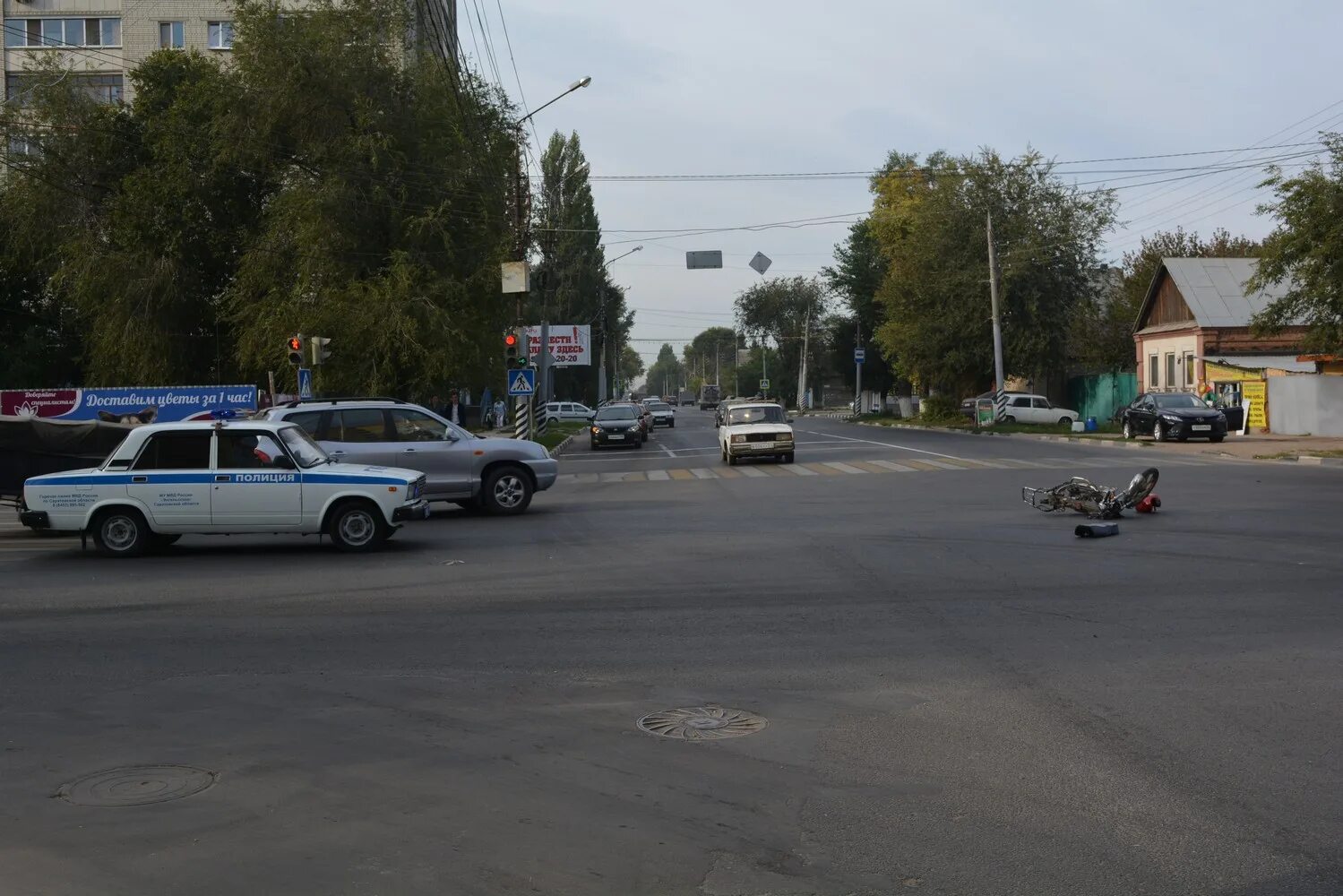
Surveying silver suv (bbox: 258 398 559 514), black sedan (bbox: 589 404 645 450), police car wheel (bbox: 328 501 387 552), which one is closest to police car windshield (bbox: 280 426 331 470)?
police car wheel (bbox: 328 501 387 552)

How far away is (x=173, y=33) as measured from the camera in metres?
60.4

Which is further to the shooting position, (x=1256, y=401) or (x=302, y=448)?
(x=1256, y=401)

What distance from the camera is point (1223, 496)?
63.7 feet

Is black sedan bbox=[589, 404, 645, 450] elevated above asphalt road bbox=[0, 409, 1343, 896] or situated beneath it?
elevated above

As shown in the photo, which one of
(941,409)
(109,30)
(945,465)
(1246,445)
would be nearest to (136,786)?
(945,465)

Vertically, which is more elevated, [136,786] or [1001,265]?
[1001,265]

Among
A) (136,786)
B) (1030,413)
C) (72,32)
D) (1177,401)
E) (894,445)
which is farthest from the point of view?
(72,32)

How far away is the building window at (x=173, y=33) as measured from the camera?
197 feet


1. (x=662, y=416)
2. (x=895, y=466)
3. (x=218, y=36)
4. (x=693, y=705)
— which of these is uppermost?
(x=218, y=36)

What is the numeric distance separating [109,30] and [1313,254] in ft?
176

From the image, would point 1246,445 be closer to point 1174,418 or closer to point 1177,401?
point 1174,418

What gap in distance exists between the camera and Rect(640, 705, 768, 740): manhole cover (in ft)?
22.1

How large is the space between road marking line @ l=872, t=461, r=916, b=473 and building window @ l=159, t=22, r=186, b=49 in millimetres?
45124

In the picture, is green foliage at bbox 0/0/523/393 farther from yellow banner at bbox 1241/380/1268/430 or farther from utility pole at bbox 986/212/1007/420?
yellow banner at bbox 1241/380/1268/430
